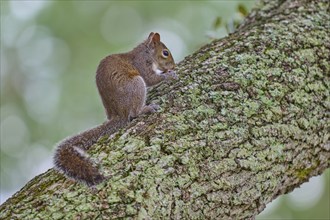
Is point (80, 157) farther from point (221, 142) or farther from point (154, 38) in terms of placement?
point (154, 38)

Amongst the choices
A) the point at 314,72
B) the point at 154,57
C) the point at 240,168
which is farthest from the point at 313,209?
the point at 240,168

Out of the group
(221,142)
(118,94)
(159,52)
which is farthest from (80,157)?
(159,52)

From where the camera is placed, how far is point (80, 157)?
2.14 m

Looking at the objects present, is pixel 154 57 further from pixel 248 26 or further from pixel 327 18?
pixel 327 18

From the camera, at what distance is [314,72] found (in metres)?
2.65

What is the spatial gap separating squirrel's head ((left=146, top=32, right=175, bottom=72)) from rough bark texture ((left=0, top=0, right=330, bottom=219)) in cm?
82

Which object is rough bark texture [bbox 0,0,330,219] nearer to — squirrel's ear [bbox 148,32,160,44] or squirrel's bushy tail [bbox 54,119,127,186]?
squirrel's bushy tail [bbox 54,119,127,186]

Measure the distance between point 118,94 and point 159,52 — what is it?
0.76m

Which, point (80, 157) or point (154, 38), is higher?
point (154, 38)

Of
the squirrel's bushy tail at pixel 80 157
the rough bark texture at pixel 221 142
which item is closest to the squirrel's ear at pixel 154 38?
the rough bark texture at pixel 221 142

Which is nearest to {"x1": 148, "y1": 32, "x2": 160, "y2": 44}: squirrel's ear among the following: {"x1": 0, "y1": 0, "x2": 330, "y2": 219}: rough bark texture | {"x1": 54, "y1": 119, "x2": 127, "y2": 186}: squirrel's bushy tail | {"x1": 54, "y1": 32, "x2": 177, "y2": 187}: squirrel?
{"x1": 54, "y1": 32, "x2": 177, "y2": 187}: squirrel

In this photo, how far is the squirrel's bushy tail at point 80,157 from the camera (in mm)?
1956

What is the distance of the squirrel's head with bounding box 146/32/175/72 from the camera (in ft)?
11.9

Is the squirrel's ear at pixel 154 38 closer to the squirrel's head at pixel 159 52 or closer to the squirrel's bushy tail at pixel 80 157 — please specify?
the squirrel's head at pixel 159 52
